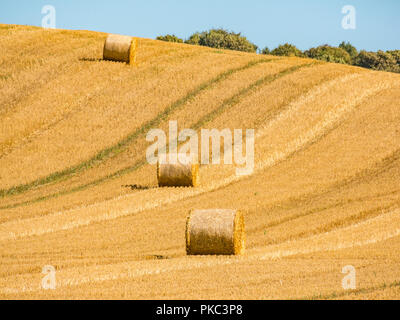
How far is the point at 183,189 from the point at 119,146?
328 inches

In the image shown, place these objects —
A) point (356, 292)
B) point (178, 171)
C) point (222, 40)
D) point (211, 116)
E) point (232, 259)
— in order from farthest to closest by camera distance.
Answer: point (222, 40) → point (211, 116) → point (178, 171) → point (232, 259) → point (356, 292)

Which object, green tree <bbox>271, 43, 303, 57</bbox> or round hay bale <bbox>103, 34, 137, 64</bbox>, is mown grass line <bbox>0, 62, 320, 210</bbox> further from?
green tree <bbox>271, 43, 303, 57</bbox>

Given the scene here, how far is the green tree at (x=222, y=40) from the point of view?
346ft

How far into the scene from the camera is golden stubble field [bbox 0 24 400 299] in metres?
16.0

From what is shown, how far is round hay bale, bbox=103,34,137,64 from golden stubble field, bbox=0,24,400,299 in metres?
0.63

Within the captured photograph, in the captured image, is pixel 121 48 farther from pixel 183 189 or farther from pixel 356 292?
→ pixel 356 292

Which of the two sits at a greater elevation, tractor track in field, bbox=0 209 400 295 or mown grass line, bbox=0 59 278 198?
mown grass line, bbox=0 59 278 198

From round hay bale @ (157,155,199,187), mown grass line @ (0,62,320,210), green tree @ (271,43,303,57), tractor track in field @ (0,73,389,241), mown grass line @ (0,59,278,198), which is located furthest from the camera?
green tree @ (271,43,303,57)

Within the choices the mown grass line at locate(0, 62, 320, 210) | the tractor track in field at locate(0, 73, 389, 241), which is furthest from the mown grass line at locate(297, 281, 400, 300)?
the mown grass line at locate(0, 62, 320, 210)

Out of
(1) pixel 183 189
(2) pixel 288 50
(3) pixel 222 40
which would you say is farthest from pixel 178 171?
(3) pixel 222 40

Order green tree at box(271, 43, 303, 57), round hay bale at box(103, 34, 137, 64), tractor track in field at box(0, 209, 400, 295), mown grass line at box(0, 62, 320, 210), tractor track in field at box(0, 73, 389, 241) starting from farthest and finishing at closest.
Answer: green tree at box(271, 43, 303, 57) < round hay bale at box(103, 34, 137, 64) < mown grass line at box(0, 62, 320, 210) < tractor track in field at box(0, 73, 389, 241) < tractor track in field at box(0, 209, 400, 295)

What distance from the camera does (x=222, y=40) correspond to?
108812 mm

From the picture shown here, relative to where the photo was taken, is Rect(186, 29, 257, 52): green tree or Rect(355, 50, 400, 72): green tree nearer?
Rect(355, 50, 400, 72): green tree

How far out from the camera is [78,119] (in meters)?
38.1
